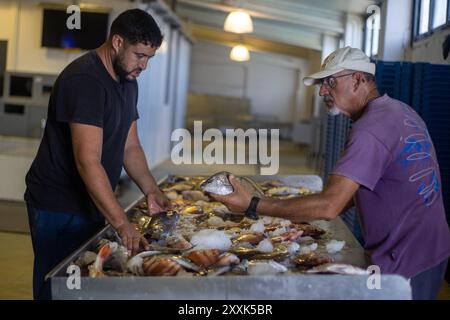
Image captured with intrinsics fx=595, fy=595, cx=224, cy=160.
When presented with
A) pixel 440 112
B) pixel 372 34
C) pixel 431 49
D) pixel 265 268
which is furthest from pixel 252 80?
pixel 265 268

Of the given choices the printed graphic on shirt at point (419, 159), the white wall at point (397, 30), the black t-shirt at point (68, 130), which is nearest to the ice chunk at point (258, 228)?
the black t-shirt at point (68, 130)

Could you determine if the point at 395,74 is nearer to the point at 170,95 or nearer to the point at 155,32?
the point at 155,32

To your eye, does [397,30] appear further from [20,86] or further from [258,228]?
[258,228]

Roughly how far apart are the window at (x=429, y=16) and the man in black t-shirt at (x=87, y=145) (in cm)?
411

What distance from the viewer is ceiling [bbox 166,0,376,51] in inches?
431

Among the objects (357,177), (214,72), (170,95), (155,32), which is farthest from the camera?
(214,72)

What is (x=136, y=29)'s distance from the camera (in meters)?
2.38

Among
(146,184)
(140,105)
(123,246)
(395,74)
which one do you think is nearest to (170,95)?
(140,105)

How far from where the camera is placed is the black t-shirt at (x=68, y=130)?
92.6 inches

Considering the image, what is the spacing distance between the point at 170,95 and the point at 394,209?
1065 cm

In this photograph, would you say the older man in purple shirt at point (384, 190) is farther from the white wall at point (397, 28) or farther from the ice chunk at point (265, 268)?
the white wall at point (397, 28)

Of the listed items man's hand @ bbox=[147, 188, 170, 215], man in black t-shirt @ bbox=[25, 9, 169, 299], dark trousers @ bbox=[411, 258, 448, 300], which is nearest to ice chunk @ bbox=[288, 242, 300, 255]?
dark trousers @ bbox=[411, 258, 448, 300]

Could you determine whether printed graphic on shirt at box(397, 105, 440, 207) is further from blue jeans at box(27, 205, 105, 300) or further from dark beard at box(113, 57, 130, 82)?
blue jeans at box(27, 205, 105, 300)

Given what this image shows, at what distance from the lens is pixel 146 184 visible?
9.84 feet
